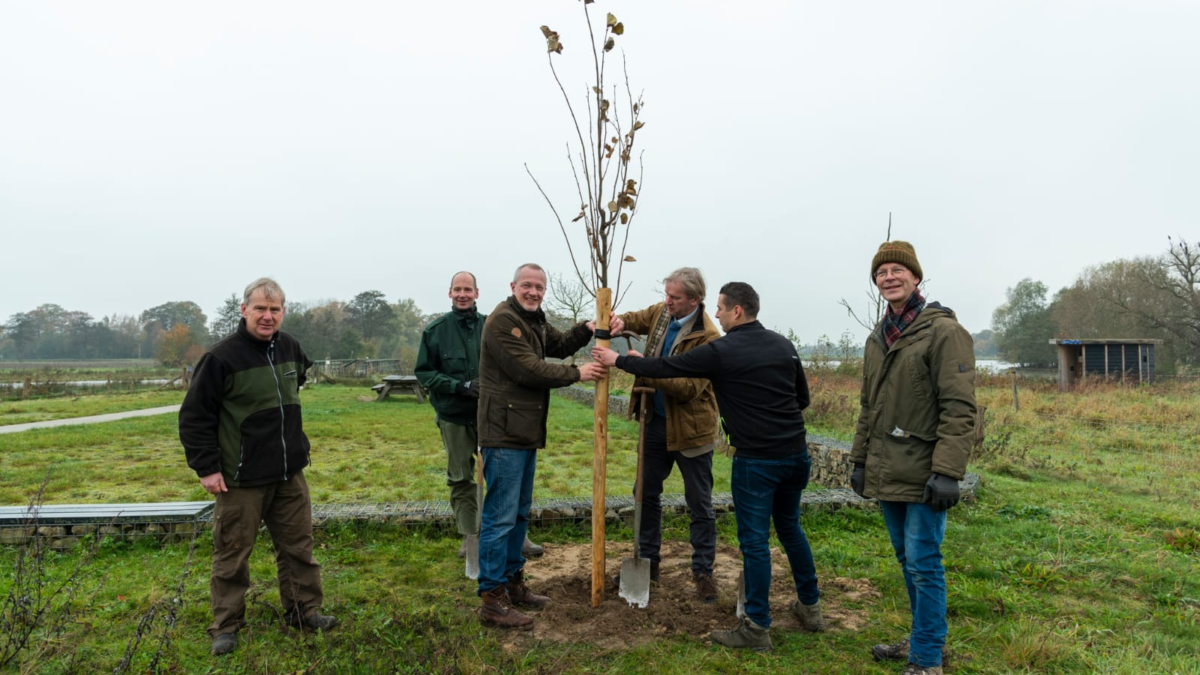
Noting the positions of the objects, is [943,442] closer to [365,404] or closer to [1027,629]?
[1027,629]

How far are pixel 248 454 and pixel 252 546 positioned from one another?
0.50m

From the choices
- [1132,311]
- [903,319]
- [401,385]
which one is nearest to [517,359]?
[903,319]

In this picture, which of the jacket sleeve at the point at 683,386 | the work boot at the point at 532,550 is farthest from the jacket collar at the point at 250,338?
the work boot at the point at 532,550

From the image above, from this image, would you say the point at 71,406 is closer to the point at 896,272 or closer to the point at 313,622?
the point at 313,622

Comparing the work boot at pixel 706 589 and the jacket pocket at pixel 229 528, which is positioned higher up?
the jacket pocket at pixel 229 528

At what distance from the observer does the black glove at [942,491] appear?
107 inches

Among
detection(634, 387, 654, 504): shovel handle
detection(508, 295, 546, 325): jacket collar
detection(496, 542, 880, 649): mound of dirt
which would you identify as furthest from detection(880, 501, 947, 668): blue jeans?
detection(508, 295, 546, 325): jacket collar

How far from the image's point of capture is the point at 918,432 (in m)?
2.90

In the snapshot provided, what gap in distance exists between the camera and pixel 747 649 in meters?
3.26

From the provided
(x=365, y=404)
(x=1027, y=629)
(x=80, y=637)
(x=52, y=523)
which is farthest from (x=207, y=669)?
(x=365, y=404)

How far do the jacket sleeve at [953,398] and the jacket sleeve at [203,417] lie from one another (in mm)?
3360

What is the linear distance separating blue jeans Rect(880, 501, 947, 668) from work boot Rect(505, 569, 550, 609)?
197 cm

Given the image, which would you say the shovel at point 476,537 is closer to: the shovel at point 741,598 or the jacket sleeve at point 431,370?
the jacket sleeve at point 431,370

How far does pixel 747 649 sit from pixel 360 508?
11.4 ft
